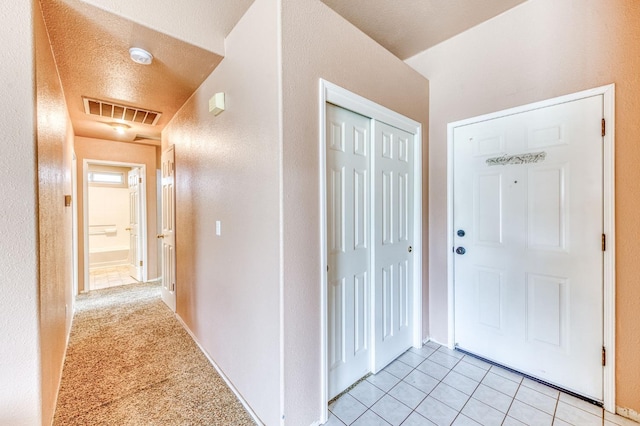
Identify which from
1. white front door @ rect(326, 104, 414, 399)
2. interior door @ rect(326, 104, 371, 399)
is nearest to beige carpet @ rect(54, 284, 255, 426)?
interior door @ rect(326, 104, 371, 399)

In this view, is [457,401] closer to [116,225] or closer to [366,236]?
[366,236]

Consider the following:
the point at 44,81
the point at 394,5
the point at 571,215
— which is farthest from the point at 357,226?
the point at 44,81

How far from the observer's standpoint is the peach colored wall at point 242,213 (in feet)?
4.75

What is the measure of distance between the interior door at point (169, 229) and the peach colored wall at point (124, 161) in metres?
1.37

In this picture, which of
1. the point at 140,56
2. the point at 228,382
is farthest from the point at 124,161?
the point at 228,382

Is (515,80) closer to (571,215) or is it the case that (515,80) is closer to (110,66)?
(571,215)

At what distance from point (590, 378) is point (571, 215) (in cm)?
105

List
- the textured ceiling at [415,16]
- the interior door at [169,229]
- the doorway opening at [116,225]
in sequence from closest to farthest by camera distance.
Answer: the textured ceiling at [415,16] → the interior door at [169,229] → the doorway opening at [116,225]

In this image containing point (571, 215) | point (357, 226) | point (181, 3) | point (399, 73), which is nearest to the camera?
point (181, 3)

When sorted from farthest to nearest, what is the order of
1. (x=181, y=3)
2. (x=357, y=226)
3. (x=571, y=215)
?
(x=357, y=226) → (x=571, y=215) → (x=181, y=3)

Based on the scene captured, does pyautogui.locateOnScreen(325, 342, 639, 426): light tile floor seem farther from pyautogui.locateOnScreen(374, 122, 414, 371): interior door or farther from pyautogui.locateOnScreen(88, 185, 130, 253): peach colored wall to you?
pyautogui.locateOnScreen(88, 185, 130, 253): peach colored wall


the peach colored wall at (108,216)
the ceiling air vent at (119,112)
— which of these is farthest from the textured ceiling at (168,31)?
the peach colored wall at (108,216)

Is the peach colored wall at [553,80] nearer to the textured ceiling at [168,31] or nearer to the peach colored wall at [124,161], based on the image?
the textured ceiling at [168,31]

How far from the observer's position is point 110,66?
1979 millimetres
